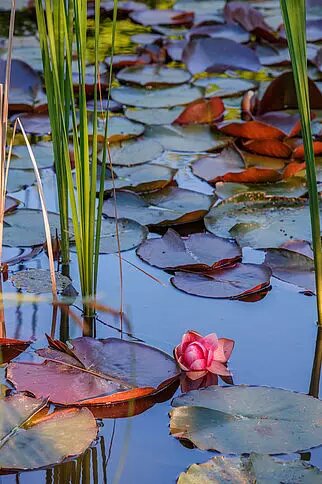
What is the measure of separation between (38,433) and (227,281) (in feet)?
2.42

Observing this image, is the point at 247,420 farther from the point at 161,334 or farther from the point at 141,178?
the point at 141,178

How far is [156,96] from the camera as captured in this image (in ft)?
11.3

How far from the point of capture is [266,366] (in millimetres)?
1742

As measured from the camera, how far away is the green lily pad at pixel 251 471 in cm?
135

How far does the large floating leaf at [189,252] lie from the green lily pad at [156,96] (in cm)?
116

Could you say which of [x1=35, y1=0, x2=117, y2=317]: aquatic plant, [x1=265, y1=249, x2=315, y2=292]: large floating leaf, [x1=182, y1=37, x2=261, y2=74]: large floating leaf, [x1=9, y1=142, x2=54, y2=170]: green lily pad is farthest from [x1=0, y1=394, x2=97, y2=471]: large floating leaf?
[x1=182, y1=37, x2=261, y2=74]: large floating leaf

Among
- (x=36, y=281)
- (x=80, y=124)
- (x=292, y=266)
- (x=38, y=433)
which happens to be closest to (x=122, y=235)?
(x=36, y=281)

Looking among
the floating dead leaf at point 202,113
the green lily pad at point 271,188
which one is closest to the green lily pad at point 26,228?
the green lily pad at point 271,188

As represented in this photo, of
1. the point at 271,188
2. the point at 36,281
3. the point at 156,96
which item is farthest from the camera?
the point at 156,96

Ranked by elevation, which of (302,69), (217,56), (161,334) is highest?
(302,69)

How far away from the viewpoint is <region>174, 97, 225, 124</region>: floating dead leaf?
317 centimetres

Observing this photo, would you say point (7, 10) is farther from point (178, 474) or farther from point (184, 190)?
point (178, 474)

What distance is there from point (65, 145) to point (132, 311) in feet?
1.29

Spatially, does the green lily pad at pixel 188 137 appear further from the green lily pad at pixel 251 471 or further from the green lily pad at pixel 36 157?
the green lily pad at pixel 251 471
